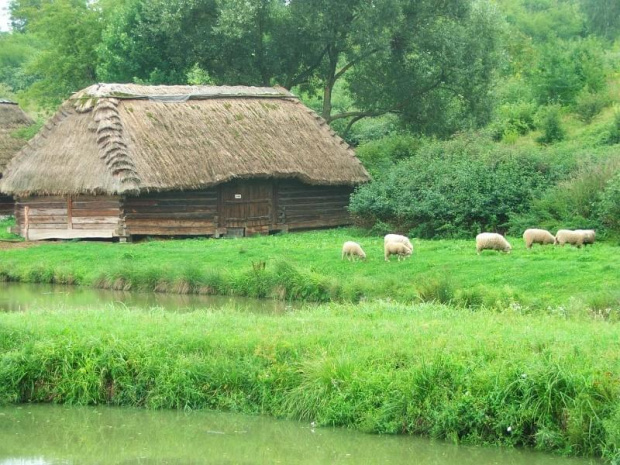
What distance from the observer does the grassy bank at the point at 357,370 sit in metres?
11.9

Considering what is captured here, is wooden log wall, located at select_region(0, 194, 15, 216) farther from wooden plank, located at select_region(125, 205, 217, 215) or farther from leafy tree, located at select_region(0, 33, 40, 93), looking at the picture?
leafy tree, located at select_region(0, 33, 40, 93)

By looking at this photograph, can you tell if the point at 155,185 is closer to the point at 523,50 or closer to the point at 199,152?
the point at 199,152

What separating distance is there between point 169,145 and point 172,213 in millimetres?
1942

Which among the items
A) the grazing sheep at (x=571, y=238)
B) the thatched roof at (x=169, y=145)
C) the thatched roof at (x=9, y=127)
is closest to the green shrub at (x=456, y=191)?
the thatched roof at (x=169, y=145)

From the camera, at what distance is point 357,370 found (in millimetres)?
13102

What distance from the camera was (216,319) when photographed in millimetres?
16266

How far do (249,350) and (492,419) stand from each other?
3.44 metres

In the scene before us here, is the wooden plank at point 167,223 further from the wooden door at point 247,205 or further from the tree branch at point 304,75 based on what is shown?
the tree branch at point 304,75

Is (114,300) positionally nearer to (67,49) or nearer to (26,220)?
(26,220)

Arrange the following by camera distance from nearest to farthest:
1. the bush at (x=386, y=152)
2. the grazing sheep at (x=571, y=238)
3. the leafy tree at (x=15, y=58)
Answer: the grazing sheep at (x=571, y=238), the bush at (x=386, y=152), the leafy tree at (x=15, y=58)

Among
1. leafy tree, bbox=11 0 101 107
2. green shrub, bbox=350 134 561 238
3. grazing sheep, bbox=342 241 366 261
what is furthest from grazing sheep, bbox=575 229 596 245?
leafy tree, bbox=11 0 101 107

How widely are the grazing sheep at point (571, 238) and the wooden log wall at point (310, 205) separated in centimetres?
1182

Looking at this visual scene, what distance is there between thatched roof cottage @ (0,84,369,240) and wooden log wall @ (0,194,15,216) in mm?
5938

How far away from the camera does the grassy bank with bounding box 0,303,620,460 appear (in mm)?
11867
